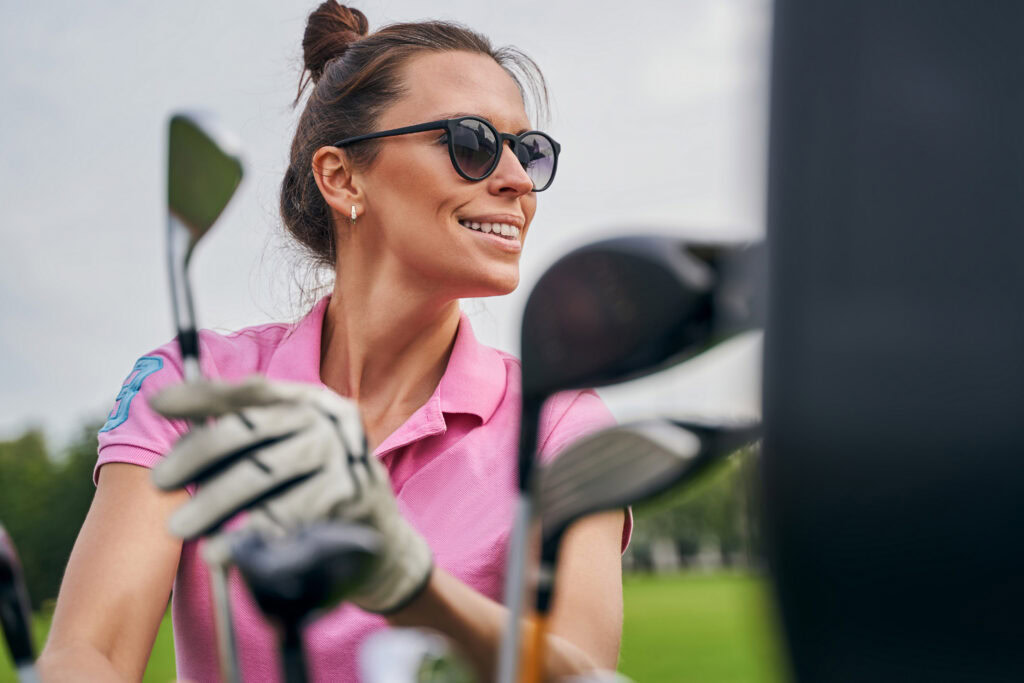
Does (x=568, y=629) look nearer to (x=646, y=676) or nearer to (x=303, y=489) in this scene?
(x=303, y=489)

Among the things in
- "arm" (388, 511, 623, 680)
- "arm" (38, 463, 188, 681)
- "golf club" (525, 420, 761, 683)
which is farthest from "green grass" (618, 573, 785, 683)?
"golf club" (525, 420, 761, 683)

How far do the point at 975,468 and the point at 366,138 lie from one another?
129 cm

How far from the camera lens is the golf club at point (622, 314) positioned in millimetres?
481

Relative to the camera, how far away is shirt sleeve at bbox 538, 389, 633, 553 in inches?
53.8

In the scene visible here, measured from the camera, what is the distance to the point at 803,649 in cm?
39

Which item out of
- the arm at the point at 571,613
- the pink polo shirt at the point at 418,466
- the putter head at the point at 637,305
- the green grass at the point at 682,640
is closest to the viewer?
the putter head at the point at 637,305

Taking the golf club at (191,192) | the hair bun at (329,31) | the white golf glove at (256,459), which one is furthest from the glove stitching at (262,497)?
the hair bun at (329,31)

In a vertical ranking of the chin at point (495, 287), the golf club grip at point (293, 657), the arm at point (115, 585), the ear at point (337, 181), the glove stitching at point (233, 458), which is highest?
the ear at point (337, 181)

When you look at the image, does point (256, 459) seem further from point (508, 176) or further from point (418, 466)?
point (508, 176)

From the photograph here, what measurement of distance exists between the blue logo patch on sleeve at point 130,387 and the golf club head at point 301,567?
2.96 ft

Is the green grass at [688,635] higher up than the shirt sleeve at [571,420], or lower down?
lower down

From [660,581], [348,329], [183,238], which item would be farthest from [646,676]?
[660,581]

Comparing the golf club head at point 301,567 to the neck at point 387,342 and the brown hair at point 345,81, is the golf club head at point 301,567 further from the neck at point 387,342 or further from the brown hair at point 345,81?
the brown hair at point 345,81

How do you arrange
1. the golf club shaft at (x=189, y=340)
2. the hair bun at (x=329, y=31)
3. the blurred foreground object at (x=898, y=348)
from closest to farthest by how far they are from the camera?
the blurred foreground object at (x=898, y=348), the golf club shaft at (x=189, y=340), the hair bun at (x=329, y=31)
